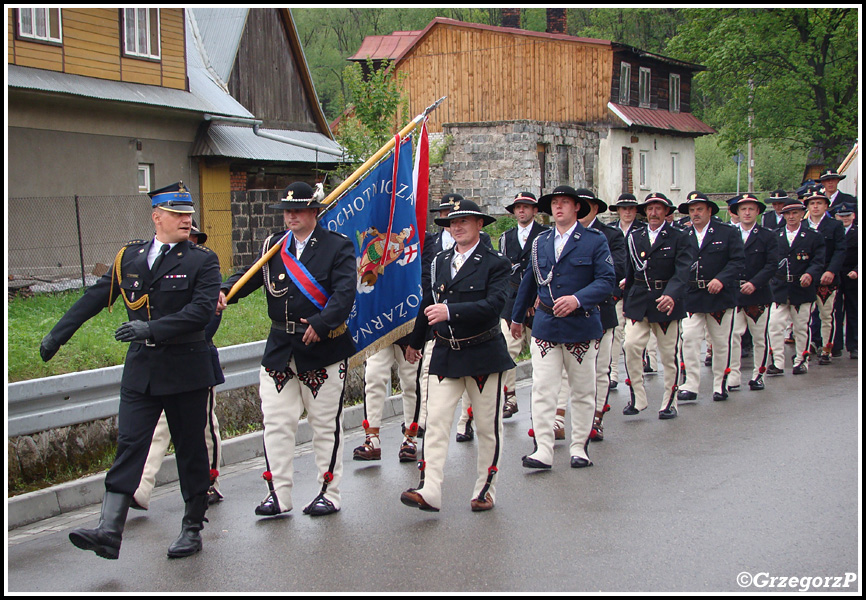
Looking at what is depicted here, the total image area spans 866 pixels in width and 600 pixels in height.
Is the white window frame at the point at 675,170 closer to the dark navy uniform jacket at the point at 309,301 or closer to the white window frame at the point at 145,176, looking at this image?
the white window frame at the point at 145,176

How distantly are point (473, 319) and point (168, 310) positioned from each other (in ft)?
6.75

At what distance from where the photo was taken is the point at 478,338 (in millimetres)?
6816

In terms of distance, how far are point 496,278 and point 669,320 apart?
12.4 ft

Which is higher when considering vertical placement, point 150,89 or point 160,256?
point 150,89

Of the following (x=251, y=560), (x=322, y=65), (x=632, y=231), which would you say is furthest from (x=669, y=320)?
(x=322, y=65)

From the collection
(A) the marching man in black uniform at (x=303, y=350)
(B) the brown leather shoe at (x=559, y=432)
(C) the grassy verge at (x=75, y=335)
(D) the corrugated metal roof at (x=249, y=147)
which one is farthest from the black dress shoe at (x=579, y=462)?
(D) the corrugated metal roof at (x=249, y=147)

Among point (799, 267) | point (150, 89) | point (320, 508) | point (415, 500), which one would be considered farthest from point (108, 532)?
point (150, 89)

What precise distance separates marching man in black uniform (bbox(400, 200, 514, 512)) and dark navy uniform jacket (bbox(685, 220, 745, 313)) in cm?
483

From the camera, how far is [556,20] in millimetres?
44625

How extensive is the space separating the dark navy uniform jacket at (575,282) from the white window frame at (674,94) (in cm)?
3903

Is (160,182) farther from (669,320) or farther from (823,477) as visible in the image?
(823,477)

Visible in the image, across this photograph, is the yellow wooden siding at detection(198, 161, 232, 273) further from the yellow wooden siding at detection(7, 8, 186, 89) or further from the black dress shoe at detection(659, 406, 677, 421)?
the black dress shoe at detection(659, 406, 677, 421)

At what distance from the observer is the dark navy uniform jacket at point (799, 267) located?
13477mm

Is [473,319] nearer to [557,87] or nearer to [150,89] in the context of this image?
[150,89]
